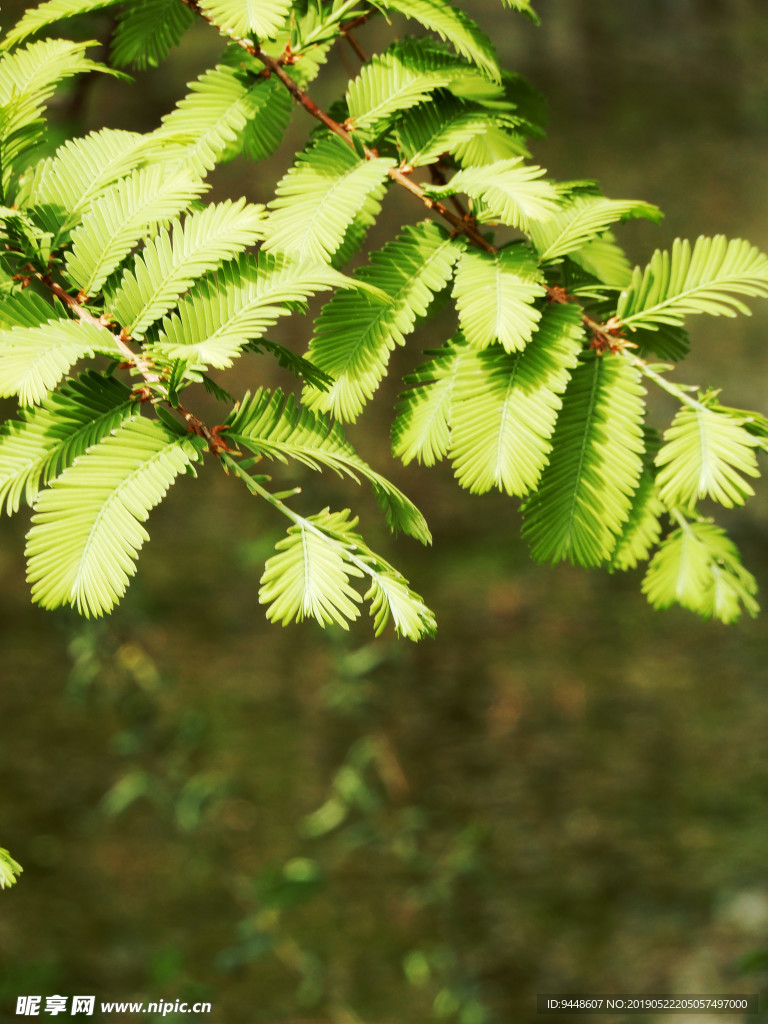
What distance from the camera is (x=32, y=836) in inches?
78.2

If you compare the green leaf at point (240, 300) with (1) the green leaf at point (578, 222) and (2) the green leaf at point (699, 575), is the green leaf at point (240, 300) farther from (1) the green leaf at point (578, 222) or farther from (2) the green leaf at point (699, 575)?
(2) the green leaf at point (699, 575)

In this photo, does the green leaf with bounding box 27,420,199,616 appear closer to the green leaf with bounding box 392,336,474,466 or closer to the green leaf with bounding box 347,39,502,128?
the green leaf with bounding box 392,336,474,466

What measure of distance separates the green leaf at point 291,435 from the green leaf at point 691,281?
0.22m

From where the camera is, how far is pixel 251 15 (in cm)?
50

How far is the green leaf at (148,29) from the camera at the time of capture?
2.05 feet

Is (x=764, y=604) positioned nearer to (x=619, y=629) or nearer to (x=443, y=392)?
(x=619, y=629)

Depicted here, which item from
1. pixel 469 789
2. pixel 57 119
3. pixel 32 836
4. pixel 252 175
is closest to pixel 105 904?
pixel 32 836

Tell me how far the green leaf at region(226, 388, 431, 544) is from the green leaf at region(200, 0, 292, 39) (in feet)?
Answer: 0.76

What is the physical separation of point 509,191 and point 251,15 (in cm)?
19

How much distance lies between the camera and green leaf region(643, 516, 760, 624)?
59cm

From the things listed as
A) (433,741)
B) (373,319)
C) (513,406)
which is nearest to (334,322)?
(373,319)

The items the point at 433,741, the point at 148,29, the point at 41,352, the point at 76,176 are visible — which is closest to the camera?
the point at 41,352

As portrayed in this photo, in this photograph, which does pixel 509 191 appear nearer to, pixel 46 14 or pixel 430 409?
pixel 430 409

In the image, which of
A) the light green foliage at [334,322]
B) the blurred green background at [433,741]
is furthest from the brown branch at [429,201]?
the blurred green background at [433,741]
